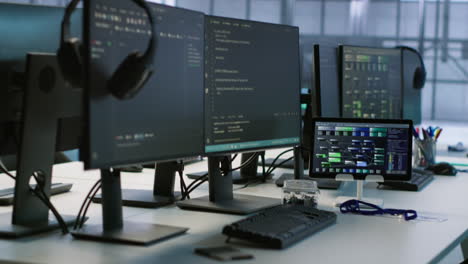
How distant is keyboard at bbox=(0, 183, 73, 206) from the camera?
1.83 metres

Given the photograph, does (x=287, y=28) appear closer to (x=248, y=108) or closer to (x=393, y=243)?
(x=248, y=108)

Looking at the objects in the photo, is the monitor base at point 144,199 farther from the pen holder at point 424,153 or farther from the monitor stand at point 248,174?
the pen holder at point 424,153

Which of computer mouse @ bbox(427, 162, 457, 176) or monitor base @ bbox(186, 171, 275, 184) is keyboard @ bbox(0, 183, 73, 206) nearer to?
monitor base @ bbox(186, 171, 275, 184)

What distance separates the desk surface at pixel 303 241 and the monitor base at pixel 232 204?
3cm

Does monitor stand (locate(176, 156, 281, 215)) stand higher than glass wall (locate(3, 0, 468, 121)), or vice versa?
glass wall (locate(3, 0, 468, 121))

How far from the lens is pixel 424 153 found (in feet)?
9.32

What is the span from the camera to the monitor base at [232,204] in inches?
69.6

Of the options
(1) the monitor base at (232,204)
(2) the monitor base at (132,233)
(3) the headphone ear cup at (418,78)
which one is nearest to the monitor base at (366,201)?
(1) the monitor base at (232,204)

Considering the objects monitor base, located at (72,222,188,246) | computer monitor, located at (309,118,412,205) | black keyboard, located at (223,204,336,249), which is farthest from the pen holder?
monitor base, located at (72,222,188,246)

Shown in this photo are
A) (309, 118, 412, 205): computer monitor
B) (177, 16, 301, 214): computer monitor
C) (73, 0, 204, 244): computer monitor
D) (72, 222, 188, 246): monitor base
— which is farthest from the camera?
(309, 118, 412, 205): computer monitor

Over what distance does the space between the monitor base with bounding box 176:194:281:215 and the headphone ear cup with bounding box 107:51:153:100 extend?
52 cm

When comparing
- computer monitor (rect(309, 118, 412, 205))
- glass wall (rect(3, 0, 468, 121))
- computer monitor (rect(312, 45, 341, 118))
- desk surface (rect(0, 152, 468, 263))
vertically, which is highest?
glass wall (rect(3, 0, 468, 121))

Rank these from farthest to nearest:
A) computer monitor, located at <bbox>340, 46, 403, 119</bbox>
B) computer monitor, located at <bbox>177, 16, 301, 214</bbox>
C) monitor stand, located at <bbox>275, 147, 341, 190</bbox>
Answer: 1. computer monitor, located at <bbox>340, 46, 403, 119</bbox>
2. monitor stand, located at <bbox>275, 147, 341, 190</bbox>
3. computer monitor, located at <bbox>177, 16, 301, 214</bbox>

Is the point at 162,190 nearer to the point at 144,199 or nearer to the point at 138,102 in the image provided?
the point at 144,199
